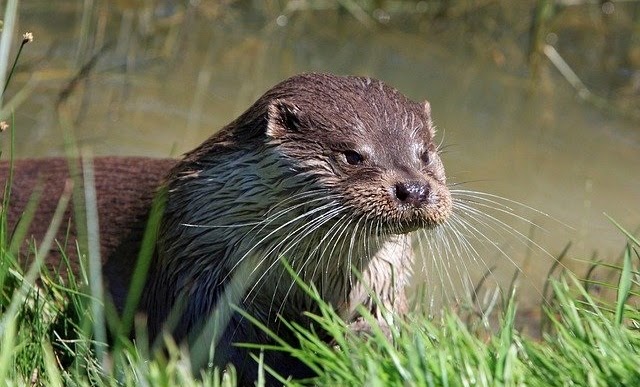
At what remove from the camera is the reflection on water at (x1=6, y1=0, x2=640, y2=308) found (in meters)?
5.55

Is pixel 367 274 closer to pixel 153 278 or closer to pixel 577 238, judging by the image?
pixel 153 278

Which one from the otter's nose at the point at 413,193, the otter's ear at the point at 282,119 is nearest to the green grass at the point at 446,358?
the otter's nose at the point at 413,193

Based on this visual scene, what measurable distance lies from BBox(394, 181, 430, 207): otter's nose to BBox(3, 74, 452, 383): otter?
6 centimetres

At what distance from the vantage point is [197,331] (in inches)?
123

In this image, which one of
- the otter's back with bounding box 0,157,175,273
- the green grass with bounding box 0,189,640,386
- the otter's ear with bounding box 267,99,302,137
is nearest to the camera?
the green grass with bounding box 0,189,640,386

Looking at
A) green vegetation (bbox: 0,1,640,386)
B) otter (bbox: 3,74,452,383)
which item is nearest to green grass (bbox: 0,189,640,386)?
green vegetation (bbox: 0,1,640,386)

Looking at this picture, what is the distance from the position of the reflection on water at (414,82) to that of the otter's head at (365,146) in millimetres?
1806

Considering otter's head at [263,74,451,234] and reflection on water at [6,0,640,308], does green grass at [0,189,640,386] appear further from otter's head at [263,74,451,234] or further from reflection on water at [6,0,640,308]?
reflection on water at [6,0,640,308]

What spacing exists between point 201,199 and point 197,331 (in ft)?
1.12

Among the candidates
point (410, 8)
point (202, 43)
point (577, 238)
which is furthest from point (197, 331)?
point (410, 8)

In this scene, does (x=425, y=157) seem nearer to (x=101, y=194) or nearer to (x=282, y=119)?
(x=282, y=119)

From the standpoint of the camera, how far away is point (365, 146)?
2947 mm

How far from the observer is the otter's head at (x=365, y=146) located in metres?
2.80

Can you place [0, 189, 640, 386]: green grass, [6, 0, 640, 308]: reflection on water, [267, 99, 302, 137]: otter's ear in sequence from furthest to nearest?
[6, 0, 640, 308]: reflection on water < [267, 99, 302, 137]: otter's ear < [0, 189, 640, 386]: green grass
